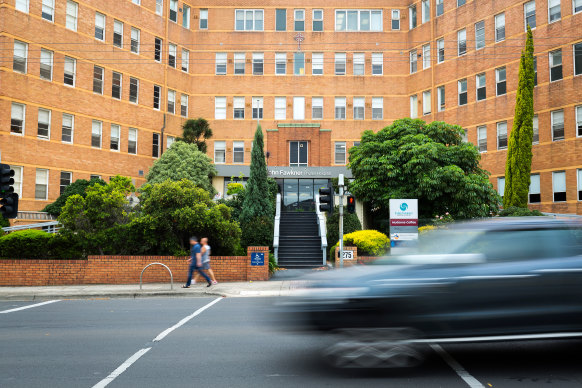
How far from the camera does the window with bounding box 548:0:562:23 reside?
102 ft

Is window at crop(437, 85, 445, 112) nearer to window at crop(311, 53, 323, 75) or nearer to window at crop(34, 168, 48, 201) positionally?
window at crop(311, 53, 323, 75)

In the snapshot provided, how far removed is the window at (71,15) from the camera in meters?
32.9

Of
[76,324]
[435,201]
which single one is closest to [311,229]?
[435,201]

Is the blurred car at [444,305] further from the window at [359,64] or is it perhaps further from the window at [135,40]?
the window at [359,64]

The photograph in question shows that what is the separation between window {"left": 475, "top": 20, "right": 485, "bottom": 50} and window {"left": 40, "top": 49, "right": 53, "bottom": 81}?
27682mm

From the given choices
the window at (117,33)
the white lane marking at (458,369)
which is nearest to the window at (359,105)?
the window at (117,33)

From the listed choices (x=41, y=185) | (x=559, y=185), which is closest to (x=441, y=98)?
(x=559, y=185)

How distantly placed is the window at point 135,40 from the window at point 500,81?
24760 mm

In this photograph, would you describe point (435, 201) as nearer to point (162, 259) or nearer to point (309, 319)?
point (162, 259)

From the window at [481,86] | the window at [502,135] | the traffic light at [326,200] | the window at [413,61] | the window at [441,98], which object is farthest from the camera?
the window at [413,61]

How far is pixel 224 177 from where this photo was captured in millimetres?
35688

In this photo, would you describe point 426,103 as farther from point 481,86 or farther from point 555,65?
point 555,65

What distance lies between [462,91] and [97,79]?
81.9ft

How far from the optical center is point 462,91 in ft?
122
